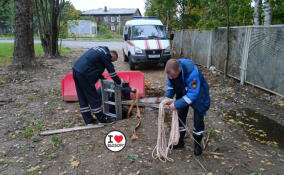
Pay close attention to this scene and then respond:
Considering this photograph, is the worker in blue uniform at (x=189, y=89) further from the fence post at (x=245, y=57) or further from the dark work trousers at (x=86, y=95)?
the fence post at (x=245, y=57)

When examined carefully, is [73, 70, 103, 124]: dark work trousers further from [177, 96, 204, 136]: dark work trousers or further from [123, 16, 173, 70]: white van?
[123, 16, 173, 70]: white van

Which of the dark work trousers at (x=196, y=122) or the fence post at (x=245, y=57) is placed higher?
the fence post at (x=245, y=57)

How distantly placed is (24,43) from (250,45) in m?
8.73

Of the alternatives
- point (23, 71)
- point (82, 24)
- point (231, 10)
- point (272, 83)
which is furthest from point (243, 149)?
point (82, 24)

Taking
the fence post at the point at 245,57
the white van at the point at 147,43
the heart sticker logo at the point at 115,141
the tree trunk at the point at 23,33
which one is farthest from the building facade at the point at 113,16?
the heart sticker logo at the point at 115,141

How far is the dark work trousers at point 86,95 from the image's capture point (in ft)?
14.3

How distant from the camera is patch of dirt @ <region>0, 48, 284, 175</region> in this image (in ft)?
11.0

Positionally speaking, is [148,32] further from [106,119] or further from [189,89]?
[189,89]

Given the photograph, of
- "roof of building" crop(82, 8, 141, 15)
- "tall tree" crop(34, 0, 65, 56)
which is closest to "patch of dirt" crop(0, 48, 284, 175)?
"tall tree" crop(34, 0, 65, 56)

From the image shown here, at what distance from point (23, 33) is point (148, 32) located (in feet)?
17.8

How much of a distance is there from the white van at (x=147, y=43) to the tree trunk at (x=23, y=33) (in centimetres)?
437

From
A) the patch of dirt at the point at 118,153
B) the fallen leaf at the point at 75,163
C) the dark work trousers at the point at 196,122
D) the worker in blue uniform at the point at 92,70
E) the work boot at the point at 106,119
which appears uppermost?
the worker in blue uniform at the point at 92,70

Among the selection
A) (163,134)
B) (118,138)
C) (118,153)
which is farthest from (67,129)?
(163,134)

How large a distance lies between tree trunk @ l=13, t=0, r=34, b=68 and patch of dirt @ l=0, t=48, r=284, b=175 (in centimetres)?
369
